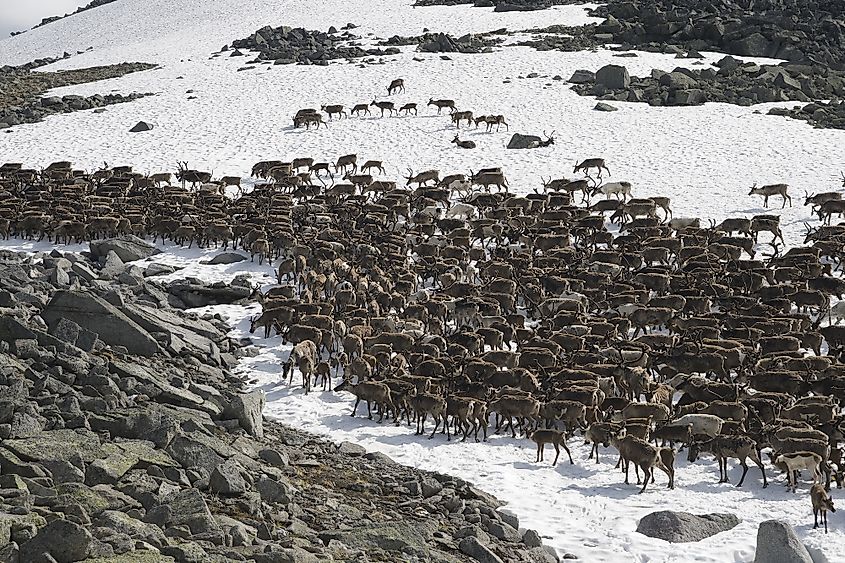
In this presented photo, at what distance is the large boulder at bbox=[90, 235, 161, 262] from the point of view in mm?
26467

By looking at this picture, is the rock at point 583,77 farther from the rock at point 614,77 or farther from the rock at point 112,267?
the rock at point 112,267

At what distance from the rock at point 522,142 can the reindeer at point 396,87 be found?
11514 millimetres

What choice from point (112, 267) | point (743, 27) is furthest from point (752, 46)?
point (112, 267)

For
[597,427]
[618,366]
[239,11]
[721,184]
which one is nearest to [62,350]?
[597,427]

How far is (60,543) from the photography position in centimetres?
782

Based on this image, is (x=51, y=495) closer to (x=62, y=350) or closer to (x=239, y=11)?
(x=62, y=350)

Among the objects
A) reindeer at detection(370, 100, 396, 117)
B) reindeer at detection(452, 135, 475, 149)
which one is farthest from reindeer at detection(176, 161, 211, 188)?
reindeer at detection(370, 100, 396, 117)

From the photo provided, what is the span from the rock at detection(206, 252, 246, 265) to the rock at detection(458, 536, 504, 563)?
55.9 ft

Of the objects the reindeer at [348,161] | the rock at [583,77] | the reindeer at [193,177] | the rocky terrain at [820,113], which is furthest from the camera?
the rock at [583,77]

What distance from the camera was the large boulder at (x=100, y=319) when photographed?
55.5ft

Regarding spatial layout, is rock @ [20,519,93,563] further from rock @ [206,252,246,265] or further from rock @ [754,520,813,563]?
rock @ [206,252,246,265]

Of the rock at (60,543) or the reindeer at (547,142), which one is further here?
the reindeer at (547,142)

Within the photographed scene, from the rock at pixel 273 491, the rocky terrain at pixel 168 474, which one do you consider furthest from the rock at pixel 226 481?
the rock at pixel 273 491

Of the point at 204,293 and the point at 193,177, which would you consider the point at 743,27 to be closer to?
the point at 193,177
